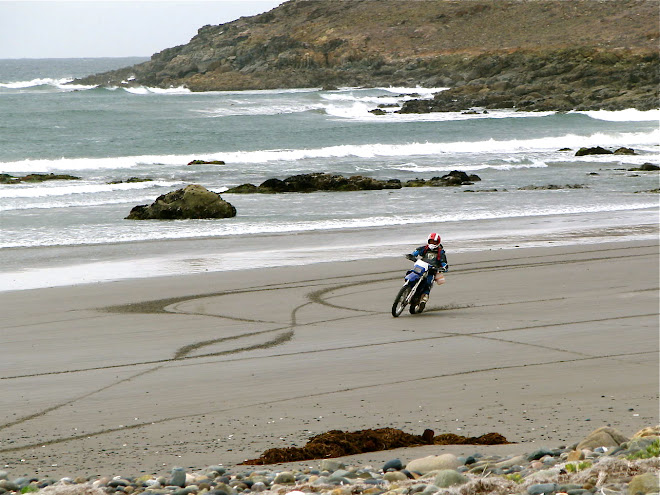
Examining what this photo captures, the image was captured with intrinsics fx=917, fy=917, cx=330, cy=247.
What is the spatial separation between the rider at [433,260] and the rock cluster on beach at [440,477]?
19.7 ft

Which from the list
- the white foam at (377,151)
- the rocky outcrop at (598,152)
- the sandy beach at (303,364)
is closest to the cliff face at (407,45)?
the white foam at (377,151)

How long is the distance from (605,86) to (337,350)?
7233 centimetres

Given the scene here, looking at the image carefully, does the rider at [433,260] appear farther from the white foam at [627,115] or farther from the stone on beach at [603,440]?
the white foam at [627,115]

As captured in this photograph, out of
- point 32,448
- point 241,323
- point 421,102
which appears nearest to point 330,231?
point 241,323

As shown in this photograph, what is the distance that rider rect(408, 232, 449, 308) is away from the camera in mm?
12211

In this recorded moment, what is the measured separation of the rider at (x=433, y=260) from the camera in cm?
1221

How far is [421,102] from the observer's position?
73.8 meters

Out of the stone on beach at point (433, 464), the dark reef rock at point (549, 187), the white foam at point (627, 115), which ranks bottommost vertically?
the stone on beach at point (433, 464)

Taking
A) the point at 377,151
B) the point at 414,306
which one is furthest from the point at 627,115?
the point at 414,306

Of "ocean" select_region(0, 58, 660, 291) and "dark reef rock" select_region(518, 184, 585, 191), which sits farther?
"dark reef rock" select_region(518, 184, 585, 191)

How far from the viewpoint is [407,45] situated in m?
116

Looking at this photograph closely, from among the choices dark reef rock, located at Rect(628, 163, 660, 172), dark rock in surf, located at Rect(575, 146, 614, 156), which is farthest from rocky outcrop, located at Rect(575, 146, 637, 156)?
dark reef rock, located at Rect(628, 163, 660, 172)

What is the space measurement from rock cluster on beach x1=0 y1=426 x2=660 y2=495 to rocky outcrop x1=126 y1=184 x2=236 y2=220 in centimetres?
1677

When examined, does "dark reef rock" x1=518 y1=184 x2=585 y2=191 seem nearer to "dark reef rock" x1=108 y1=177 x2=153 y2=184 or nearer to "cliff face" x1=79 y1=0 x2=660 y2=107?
"dark reef rock" x1=108 y1=177 x2=153 y2=184
